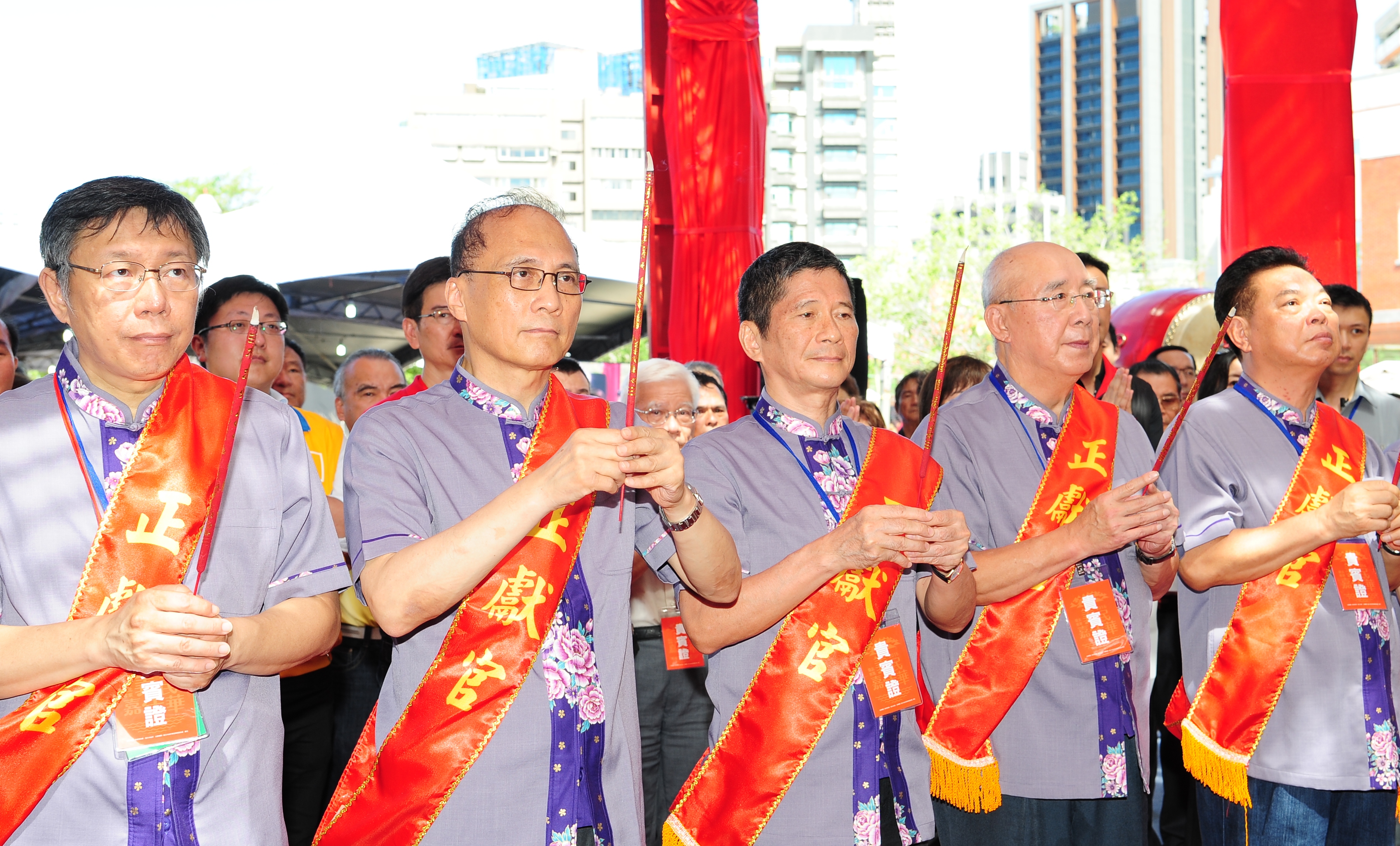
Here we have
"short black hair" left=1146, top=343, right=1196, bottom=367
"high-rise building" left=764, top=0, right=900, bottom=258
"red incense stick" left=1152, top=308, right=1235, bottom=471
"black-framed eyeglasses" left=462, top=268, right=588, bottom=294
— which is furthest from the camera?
"high-rise building" left=764, top=0, right=900, bottom=258

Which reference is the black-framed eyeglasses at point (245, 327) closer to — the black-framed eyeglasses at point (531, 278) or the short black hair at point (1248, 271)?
the black-framed eyeglasses at point (531, 278)

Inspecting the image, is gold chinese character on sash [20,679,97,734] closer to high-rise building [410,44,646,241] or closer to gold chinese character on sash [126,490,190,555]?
gold chinese character on sash [126,490,190,555]

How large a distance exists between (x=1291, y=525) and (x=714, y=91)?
348 cm

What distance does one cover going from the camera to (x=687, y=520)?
5.77ft

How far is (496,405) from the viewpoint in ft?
6.05

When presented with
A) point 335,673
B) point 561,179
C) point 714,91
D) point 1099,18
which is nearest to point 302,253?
point 714,91

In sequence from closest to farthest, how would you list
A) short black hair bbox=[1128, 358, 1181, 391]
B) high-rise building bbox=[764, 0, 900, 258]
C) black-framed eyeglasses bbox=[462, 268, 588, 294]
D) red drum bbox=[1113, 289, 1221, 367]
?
black-framed eyeglasses bbox=[462, 268, 588, 294], short black hair bbox=[1128, 358, 1181, 391], red drum bbox=[1113, 289, 1221, 367], high-rise building bbox=[764, 0, 900, 258]

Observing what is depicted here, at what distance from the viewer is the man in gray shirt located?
11.6 feet

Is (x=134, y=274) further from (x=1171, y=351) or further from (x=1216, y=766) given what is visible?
(x=1171, y=351)

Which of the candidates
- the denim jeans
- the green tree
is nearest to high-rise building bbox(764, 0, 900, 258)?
the green tree

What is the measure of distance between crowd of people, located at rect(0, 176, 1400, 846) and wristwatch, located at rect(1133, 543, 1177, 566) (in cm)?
2

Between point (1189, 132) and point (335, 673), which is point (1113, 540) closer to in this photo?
point (335, 673)

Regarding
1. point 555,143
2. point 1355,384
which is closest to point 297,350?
point 1355,384

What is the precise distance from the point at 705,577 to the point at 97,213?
1.00 metres
